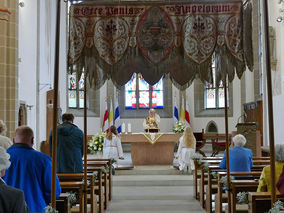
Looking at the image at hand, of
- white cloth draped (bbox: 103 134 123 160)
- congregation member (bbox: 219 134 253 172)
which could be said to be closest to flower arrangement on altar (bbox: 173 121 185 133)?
white cloth draped (bbox: 103 134 123 160)

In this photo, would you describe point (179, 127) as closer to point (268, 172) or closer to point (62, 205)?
point (268, 172)

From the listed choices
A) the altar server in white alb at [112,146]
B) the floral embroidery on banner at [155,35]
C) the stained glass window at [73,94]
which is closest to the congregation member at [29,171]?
the floral embroidery on banner at [155,35]

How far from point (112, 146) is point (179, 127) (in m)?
6.02

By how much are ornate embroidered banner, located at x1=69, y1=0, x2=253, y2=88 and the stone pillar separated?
4635 millimetres

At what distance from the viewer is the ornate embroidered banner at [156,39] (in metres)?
4.88

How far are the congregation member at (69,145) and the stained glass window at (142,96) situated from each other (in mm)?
13884

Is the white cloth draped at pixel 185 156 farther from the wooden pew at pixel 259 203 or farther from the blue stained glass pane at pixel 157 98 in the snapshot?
the blue stained glass pane at pixel 157 98

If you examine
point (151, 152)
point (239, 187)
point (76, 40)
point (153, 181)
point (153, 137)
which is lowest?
point (153, 181)

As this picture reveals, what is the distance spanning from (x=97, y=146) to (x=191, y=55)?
6832 mm

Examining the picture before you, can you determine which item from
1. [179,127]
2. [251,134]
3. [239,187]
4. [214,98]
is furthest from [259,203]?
[214,98]

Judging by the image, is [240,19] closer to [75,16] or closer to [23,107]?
[75,16]

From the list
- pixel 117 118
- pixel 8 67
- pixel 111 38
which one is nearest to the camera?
pixel 111 38

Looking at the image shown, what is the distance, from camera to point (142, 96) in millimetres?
20328

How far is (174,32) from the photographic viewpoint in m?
5.03
